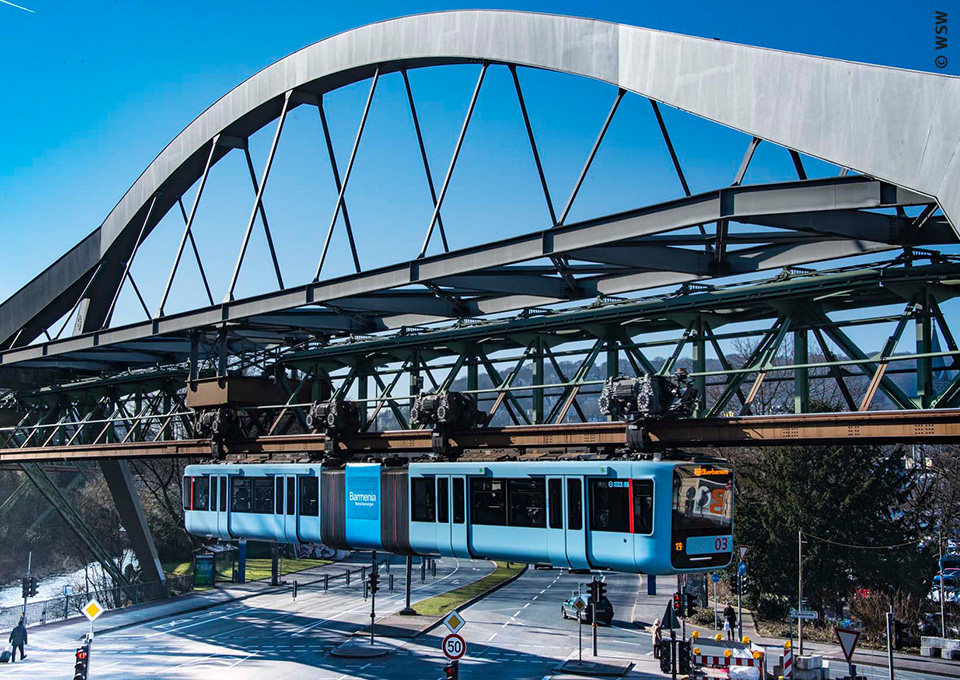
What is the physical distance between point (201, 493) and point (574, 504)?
58.4 feet

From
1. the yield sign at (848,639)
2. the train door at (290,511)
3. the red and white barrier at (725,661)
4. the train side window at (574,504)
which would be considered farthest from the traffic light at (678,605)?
the train side window at (574,504)

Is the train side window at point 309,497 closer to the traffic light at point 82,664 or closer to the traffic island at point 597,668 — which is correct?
the traffic light at point 82,664

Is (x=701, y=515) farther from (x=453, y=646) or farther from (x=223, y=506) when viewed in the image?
(x=223, y=506)

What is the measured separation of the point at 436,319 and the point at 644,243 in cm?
1086

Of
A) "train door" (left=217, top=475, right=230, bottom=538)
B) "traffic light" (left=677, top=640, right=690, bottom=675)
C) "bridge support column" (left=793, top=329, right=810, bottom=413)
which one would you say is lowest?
"traffic light" (left=677, top=640, right=690, bottom=675)

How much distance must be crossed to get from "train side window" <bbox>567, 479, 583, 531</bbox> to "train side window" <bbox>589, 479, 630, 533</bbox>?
296 mm

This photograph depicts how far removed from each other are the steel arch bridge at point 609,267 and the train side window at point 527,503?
202cm

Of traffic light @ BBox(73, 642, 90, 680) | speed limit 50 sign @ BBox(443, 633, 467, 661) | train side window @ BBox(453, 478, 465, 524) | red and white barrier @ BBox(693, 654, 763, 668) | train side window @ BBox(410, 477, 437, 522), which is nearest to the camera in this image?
train side window @ BBox(453, 478, 465, 524)

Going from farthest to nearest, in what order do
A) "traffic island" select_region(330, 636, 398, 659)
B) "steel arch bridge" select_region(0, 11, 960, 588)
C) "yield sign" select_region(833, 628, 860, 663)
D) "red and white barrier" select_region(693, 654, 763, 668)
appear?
"traffic island" select_region(330, 636, 398, 659) → "red and white barrier" select_region(693, 654, 763, 668) → "yield sign" select_region(833, 628, 860, 663) → "steel arch bridge" select_region(0, 11, 960, 588)

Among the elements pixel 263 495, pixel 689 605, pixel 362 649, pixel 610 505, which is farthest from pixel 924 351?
pixel 362 649

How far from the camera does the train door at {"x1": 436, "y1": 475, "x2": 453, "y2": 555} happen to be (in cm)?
2294

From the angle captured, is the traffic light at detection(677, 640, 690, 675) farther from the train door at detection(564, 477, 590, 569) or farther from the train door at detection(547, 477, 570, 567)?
the train door at detection(564, 477, 590, 569)

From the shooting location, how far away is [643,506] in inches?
730

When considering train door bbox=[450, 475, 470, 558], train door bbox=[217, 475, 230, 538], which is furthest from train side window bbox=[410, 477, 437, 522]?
train door bbox=[217, 475, 230, 538]
